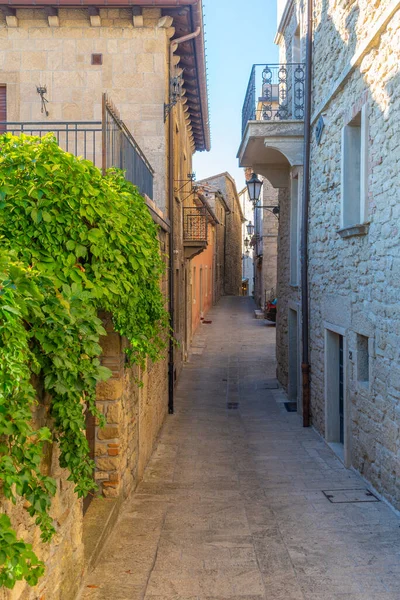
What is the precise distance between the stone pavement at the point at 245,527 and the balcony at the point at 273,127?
526 cm

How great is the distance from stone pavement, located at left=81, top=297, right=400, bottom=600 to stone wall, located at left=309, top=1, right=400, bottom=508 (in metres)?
0.73

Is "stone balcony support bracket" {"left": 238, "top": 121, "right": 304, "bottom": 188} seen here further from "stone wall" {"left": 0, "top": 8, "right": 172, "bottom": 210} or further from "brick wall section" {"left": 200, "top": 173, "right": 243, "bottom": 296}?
"brick wall section" {"left": 200, "top": 173, "right": 243, "bottom": 296}

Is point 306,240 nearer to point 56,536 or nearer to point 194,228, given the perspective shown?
point 194,228

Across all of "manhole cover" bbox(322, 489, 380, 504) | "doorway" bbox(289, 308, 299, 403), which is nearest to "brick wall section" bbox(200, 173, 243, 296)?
"doorway" bbox(289, 308, 299, 403)

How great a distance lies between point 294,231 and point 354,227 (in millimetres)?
4836

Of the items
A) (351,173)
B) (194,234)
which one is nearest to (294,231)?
(351,173)

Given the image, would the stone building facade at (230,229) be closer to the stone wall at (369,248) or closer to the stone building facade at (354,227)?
the stone building facade at (354,227)

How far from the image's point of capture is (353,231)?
757cm

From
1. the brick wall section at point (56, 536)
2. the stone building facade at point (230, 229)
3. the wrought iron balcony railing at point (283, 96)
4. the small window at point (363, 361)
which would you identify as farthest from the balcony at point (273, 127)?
the stone building facade at point (230, 229)

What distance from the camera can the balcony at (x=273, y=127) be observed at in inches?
427

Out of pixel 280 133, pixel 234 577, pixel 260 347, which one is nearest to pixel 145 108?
pixel 280 133

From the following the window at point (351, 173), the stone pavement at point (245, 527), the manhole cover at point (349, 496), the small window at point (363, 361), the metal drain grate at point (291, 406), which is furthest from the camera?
the metal drain grate at point (291, 406)

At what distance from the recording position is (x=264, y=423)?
10.6 meters

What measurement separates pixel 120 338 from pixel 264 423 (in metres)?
5.60
